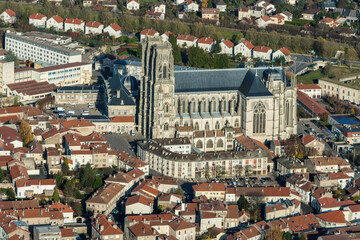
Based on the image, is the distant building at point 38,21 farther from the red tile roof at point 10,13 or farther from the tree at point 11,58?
the tree at point 11,58

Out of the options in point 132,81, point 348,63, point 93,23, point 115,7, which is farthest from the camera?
point 115,7

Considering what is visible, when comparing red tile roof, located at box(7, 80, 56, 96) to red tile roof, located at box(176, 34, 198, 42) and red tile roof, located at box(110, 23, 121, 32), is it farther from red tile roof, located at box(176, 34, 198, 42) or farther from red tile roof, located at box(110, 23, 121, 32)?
Answer: red tile roof, located at box(176, 34, 198, 42)

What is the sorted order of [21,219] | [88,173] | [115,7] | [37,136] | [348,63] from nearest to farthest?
[21,219]
[88,173]
[37,136]
[348,63]
[115,7]

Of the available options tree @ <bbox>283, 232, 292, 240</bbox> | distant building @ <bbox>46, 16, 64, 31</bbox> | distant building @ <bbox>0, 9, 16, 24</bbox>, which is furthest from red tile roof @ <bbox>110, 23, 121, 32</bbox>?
tree @ <bbox>283, 232, 292, 240</bbox>

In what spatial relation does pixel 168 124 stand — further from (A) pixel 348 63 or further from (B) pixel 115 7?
(B) pixel 115 7

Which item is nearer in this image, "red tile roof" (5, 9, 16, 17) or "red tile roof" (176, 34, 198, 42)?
"red tile roof" (176, 34, 198, 42)

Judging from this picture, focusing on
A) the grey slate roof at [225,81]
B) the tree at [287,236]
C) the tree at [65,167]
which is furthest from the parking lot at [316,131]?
the tree at [65,167]

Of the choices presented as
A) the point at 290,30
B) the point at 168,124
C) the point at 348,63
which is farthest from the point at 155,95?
the point at 290,30
